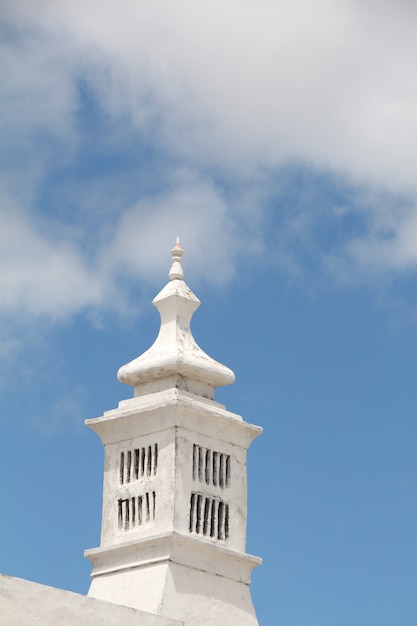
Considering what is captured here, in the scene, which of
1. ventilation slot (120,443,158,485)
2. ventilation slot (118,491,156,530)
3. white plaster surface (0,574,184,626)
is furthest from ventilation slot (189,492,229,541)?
white plaster surface (0,574,184,626)

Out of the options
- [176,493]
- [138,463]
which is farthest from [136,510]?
[176,493]

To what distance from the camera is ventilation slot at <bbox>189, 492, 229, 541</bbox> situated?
29578mm

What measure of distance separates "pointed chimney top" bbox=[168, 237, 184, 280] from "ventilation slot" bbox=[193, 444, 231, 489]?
3.81 m

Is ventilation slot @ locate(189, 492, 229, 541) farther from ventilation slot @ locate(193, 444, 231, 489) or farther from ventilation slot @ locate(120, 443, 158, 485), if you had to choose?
ventilation slot @ locate(120, 443, 158, 485)

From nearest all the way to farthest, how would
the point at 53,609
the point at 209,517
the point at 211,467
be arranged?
1. the point at 53,609
2. the point at 209,517
3. the point at 211,467

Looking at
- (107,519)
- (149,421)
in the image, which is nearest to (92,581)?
(107,519)

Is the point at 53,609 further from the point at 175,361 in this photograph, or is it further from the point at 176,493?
the point at 175,361

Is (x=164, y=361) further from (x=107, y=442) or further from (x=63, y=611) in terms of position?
(x=63, y=611)

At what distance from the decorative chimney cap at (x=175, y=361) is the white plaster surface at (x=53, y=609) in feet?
16.6

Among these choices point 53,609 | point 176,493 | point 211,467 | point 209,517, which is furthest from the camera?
point 211,467

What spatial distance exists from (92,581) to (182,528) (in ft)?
7.01

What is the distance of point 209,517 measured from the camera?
29859 mm

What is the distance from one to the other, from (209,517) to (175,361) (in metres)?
2.91

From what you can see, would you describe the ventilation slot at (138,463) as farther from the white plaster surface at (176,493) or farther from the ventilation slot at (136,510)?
the ventilation slot at (136,510)
